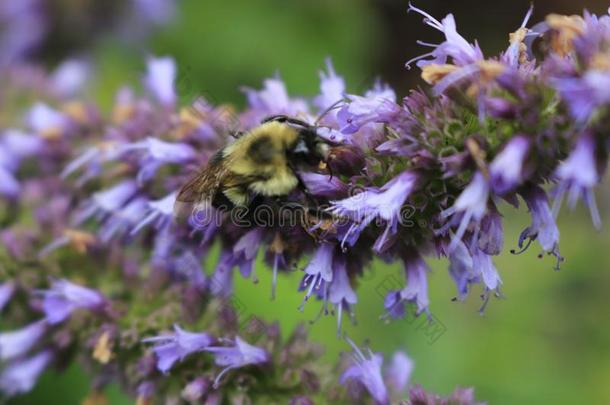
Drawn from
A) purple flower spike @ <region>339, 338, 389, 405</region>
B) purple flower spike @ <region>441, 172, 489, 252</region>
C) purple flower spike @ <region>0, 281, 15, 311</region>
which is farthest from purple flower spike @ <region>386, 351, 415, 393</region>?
purple flower spike @ <region>0, 281, 15, 311</region>

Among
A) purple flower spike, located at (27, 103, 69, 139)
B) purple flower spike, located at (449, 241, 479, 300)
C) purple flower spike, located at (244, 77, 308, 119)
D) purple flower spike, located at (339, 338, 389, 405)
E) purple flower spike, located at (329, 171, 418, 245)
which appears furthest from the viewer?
purple flower spike, located at (27, 103, 69, 139)

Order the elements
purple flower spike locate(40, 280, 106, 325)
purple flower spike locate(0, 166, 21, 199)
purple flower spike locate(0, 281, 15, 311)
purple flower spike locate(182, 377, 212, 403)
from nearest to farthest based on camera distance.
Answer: purple flower spike locate(182, 377, 212, 403) < purple flower spike locate(40, 280, 106, 325) < purple flower spike locate(0, 281, 15, 311) < purple flower spike locate(0, 166, 21, 199)

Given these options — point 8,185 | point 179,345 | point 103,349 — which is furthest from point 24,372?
point 179,345

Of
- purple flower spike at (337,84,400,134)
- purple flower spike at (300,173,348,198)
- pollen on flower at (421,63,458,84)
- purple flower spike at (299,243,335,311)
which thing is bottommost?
purple flower spike at (299,243,335,311)

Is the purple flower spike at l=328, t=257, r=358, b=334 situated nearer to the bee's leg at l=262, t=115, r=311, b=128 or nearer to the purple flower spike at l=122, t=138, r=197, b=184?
the bee's leg at l=262, t=115, r=311, b=128

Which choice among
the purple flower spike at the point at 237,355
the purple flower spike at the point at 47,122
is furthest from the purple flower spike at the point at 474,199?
the purple flower spike at the point at 47,122

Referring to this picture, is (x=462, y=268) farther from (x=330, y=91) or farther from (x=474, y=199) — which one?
(x=330, y=91)
